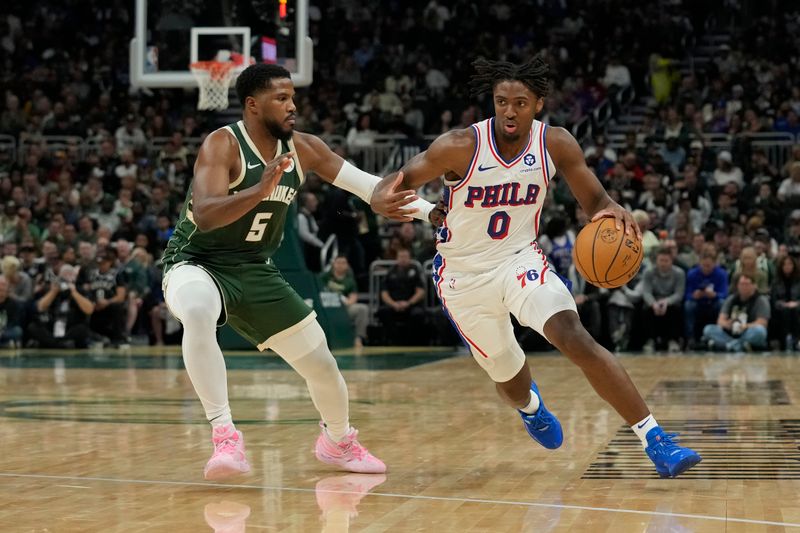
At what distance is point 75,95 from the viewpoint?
22.7 meters

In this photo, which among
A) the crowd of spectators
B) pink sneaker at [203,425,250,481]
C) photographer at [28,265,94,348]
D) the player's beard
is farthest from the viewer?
photographer at [28,265,94,348]

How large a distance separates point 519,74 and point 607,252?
3.08ft

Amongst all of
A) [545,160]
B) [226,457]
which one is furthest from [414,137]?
[226,457]

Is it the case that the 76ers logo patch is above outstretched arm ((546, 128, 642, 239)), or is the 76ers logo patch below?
below

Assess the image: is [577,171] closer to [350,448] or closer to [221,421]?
[350,448]

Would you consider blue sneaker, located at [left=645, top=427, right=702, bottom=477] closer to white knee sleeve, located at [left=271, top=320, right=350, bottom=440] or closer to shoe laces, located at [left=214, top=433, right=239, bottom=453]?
white knee sleeve, located at [left=271, top=320, right=350, bottom=440]

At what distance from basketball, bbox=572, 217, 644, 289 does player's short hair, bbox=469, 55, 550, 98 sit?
0.71m

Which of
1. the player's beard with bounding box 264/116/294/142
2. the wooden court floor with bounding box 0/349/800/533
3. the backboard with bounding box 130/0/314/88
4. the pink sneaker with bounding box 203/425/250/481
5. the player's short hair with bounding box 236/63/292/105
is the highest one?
the backboard with bounding box 130/0/314/88

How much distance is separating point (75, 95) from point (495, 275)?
17931 mm

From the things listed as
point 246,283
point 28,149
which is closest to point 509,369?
point 246,283

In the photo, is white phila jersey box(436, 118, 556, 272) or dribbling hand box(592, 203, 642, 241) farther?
white phila jersey box(436, 118, 556, 272)

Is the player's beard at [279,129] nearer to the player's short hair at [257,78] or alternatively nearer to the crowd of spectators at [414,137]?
the player's short hair at [257,78]

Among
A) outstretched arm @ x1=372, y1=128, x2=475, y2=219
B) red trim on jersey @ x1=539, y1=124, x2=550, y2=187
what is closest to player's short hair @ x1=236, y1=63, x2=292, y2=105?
outstretched arm @ x1=372, y1=128, x2=475, y2=219

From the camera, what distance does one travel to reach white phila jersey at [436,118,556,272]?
609cm
